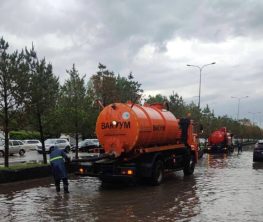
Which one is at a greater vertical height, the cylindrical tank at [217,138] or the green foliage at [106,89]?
the green foliage at [106,89]

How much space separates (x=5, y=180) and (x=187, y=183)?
686 cm

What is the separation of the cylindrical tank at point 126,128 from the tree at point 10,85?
3.87 metres

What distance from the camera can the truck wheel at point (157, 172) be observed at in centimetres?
1700

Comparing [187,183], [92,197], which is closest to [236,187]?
[187,183]

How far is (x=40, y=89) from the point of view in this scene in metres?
20.3

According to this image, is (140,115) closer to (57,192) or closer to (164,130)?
(164,130)

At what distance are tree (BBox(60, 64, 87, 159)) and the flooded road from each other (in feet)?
25.6

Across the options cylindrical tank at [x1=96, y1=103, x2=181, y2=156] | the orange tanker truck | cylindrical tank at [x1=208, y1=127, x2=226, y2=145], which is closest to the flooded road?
the orange tanker truck

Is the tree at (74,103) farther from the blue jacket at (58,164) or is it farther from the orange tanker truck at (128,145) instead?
the blue jacket at (58,164)

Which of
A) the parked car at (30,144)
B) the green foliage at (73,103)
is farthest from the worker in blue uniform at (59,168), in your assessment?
the parked car at (30,144)

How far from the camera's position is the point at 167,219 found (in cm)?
1062

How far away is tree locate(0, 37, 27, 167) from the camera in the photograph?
18.5 meters

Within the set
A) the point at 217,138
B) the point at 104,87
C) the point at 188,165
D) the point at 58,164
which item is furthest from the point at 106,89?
the point at 58,164

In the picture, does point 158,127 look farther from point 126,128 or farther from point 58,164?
point 58,164
